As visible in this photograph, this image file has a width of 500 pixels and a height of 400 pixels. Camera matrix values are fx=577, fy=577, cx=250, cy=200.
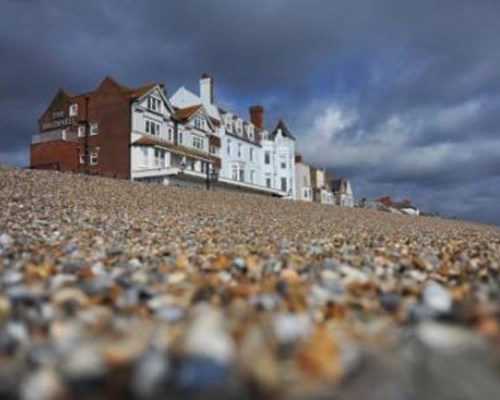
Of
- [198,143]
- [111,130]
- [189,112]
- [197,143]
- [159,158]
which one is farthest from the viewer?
[198,143]

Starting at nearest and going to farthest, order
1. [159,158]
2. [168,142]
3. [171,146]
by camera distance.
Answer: [159,158] → [171,146] → [168,142]

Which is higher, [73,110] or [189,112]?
[189,112]

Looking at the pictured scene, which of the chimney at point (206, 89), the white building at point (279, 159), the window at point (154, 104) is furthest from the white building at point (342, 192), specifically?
the window at point (154, 104)

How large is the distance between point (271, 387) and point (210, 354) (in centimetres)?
24

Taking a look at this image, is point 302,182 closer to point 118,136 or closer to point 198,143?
point 198,143

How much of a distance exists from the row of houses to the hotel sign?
0.09 m

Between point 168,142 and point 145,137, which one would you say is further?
point 168,142

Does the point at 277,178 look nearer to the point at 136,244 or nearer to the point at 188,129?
the point at 188,129

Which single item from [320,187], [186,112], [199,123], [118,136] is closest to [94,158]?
[118,136]

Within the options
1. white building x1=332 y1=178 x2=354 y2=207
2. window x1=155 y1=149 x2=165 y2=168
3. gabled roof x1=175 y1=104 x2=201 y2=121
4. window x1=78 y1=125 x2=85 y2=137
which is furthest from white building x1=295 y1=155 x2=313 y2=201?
window x1=78 y1=125 x2=85 y2=137

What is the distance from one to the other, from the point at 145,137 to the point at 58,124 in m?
9.25

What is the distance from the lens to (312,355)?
2.03 metres

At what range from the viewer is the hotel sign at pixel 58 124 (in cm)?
5028

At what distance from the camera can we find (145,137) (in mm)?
47375
